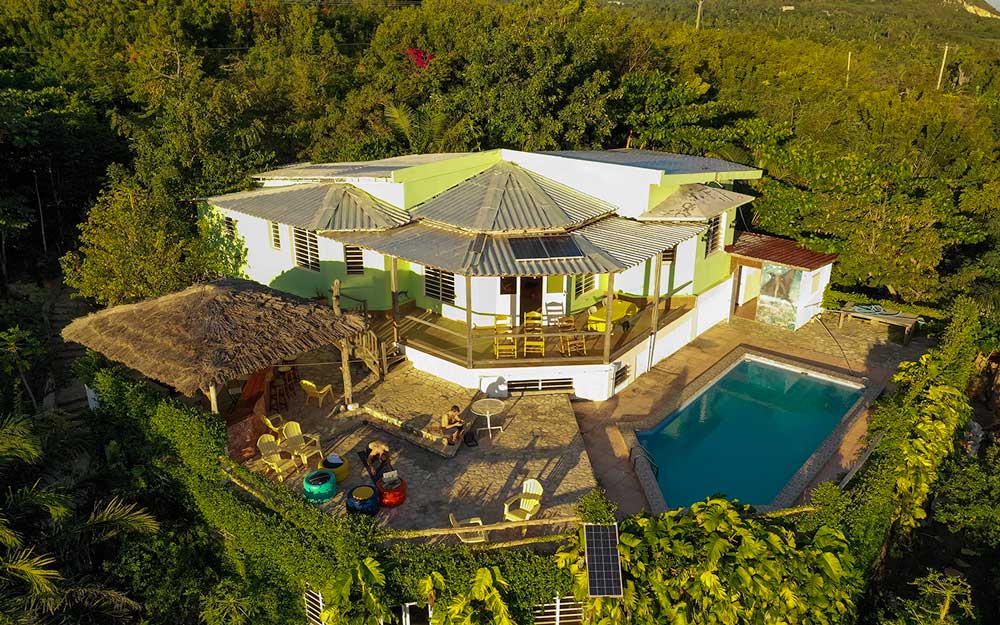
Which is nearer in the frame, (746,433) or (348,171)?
(746,433)

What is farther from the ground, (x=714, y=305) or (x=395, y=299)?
(x=395, y=299)

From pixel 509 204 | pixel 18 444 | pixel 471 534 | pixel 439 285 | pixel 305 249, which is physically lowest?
pixel 471 534

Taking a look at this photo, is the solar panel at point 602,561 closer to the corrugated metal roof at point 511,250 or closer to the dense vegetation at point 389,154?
the dense vegetation at point 389,154

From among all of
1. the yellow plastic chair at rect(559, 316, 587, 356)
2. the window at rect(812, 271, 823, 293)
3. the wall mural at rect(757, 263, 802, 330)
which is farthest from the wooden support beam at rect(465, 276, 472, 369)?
the window at rect(812, 271, 823, 293)

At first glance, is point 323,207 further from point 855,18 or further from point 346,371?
point 855,18

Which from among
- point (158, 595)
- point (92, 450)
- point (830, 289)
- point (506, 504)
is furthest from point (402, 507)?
point (830, 289)

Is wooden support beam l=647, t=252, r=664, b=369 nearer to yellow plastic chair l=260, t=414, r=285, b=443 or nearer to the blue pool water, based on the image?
the blue pool water

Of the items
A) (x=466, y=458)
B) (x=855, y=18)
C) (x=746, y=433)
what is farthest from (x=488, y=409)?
(x=855, y=18)
